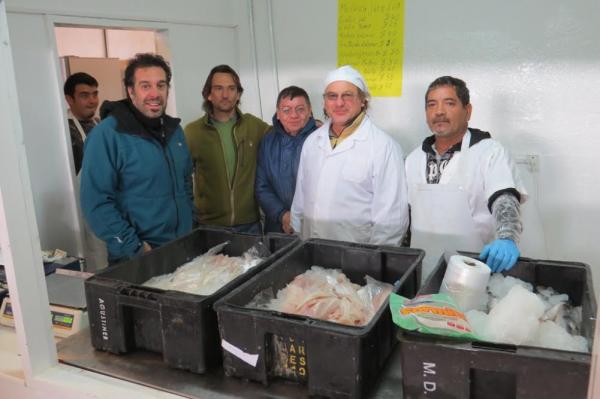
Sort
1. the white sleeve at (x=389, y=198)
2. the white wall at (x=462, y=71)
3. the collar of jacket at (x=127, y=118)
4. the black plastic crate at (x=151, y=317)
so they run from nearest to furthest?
the black plastic crate at (x=151, y=317) < the collar of jacket at (x=127, y=118) < the white sleeve at (x=389, y=198) < the white wall at (x=462, y=71)

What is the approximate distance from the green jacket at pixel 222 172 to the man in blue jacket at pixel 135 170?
36 centimetres

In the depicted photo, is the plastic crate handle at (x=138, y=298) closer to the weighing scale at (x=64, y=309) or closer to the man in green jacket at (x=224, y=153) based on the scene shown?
the weighing scale at (x=64, y=309)

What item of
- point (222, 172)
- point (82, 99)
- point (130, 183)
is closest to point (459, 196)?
point (222, 172)

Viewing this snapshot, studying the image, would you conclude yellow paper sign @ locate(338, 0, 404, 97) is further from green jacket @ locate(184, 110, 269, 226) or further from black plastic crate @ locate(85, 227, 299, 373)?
black plastic crate @ locate(85, 227, 299, 373)

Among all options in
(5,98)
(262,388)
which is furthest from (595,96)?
(5,98)

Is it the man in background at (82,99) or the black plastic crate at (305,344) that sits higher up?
the man in background at (82,99)

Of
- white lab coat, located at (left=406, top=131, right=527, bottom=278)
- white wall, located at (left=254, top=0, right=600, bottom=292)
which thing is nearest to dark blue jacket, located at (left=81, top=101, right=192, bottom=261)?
white lab coat, located at (left=406, top=131, right=527, bottom=278)

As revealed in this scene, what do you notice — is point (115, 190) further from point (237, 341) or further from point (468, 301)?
point (468, 301)

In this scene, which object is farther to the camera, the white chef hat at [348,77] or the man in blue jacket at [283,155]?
the man in blue jacket at [283,155]

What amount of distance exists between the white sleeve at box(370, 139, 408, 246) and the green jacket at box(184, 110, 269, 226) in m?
0.70

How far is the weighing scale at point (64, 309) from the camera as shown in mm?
1314

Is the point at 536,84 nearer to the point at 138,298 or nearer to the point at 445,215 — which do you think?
the point at 445,215

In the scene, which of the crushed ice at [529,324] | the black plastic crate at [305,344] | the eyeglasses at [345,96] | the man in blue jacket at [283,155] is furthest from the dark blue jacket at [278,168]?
the crushed ice at [529,324]

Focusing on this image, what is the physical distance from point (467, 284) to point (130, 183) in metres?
1.29
